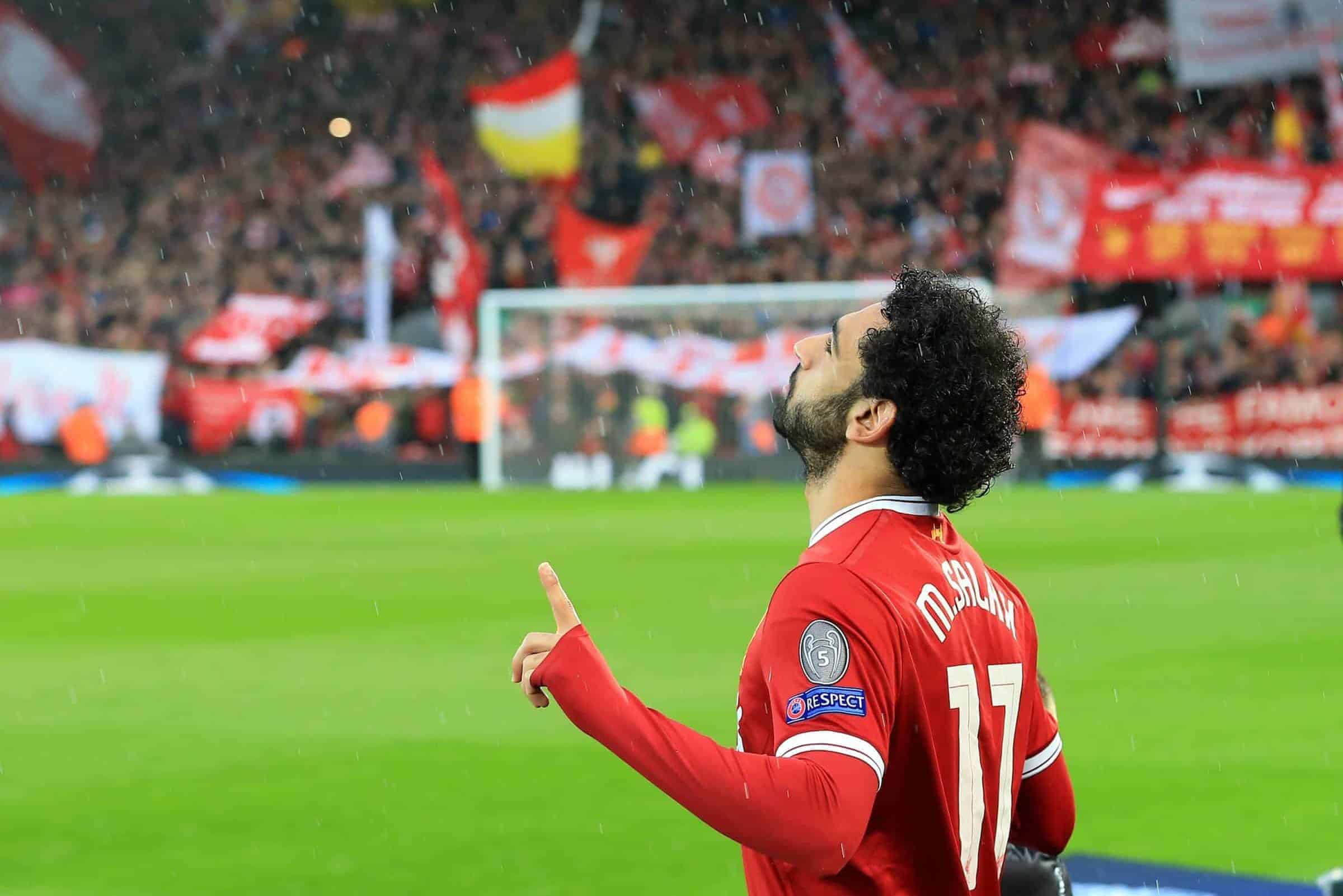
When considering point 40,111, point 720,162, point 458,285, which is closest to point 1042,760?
point 458,285

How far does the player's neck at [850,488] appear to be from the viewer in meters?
2.58

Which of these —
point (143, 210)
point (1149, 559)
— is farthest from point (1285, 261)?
point (143, 210)

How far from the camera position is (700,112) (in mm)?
33000

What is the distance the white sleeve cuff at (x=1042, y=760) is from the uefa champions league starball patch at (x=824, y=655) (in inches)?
27.8

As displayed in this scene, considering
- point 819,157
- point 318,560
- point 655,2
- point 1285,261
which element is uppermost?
point 655,2

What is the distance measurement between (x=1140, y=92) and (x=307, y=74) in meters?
17.1

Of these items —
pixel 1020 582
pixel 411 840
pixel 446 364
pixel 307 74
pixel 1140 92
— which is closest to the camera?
pixel 411 840

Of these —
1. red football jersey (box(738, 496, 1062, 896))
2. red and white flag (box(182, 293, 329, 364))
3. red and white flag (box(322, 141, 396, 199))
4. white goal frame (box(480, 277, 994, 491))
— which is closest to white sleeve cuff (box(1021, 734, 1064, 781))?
red football jersey (box(738, 496, 1062, 896))

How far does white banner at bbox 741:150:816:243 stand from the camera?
31.2 meters

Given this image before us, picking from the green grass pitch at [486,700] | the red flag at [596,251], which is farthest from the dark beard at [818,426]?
the red flag at [596,251]

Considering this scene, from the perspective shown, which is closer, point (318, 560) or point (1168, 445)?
point (318, 560)

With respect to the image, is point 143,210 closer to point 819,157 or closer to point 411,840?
point 819,157

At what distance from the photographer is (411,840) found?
18.8 ft

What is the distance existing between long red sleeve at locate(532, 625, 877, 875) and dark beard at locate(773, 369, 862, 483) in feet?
1.55
